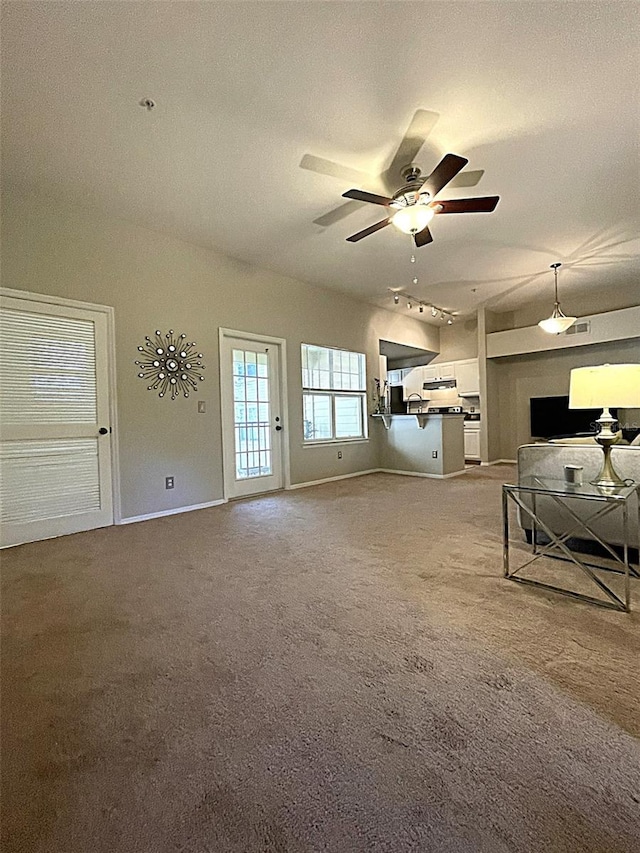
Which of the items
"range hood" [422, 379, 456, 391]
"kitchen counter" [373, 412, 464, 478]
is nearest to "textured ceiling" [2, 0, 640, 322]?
"kitchen counter" [373, 412, 464, 478]

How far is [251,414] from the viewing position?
513 cm

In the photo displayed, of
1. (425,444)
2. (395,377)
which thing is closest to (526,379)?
(395,377)

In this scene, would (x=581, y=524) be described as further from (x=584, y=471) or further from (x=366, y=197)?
(x=366, y=197)

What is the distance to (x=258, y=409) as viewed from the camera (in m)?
5.23

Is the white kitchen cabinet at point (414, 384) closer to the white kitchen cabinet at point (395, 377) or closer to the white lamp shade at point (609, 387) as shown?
the white kitchen cabinet at point (395, 377)

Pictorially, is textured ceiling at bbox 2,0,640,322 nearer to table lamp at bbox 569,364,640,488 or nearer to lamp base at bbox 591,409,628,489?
table lamp at bbox 569,364,640,488

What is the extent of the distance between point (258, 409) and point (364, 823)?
4518 millimetres

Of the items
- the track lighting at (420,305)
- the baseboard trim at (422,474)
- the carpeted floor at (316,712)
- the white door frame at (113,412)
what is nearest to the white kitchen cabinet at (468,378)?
the track lighting at (420,305)

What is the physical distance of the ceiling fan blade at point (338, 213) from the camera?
365 cm

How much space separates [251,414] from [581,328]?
5808mm

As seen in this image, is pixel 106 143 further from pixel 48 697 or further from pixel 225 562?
pixel 48 697

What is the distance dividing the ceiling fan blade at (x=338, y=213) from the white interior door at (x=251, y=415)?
65.9 inches

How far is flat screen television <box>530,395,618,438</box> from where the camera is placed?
23.1 feet

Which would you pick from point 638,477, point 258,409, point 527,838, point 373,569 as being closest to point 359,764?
point 527,838
